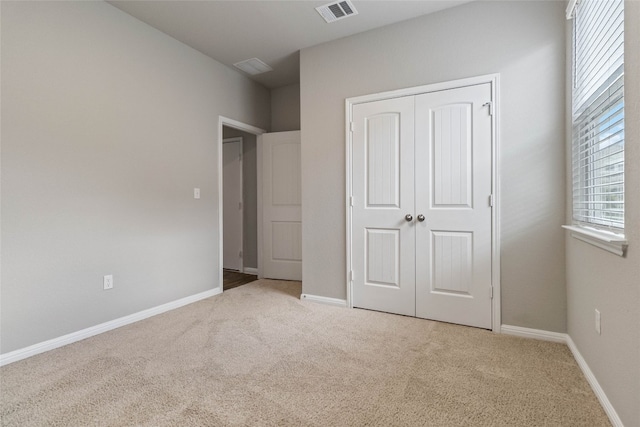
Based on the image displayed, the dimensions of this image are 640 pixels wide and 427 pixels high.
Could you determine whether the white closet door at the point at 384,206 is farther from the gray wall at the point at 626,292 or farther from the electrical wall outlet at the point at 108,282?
the electrical wall outlet at the point at 108,282

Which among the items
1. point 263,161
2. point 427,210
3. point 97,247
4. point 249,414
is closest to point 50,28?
point 97,247

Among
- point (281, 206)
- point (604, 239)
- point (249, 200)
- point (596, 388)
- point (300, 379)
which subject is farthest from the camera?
point (249, 200)

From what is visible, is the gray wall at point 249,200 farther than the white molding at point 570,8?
Yes

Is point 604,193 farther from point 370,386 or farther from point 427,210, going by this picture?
point 370,386

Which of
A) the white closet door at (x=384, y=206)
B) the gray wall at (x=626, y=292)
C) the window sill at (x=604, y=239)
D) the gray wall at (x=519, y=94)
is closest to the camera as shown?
the gray wall at (x=626, y=292)

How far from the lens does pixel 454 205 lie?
2598 mm

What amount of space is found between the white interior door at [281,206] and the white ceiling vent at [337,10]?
1.59 m

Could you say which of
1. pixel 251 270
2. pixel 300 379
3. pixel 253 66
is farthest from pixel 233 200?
pixel 300 379

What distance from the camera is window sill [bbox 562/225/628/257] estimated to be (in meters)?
1.28

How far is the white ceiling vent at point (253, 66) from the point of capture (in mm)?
3623

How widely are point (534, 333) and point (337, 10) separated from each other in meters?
2.99

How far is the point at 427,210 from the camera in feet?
8.84

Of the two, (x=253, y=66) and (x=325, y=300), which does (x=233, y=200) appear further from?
(x=325, y=300)

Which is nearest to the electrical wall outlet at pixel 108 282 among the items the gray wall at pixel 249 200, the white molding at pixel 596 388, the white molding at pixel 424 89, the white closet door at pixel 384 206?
the white closet door at pixel 384 206
